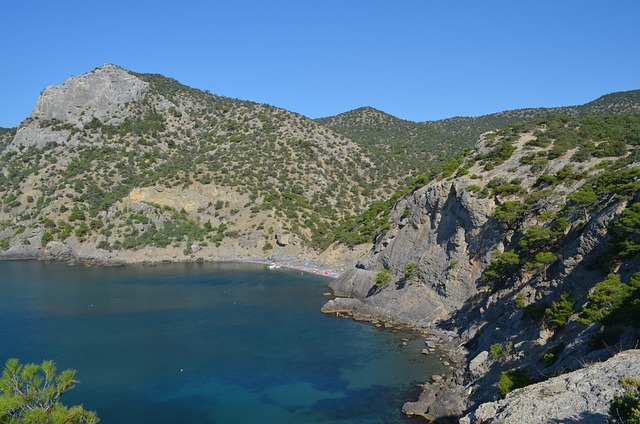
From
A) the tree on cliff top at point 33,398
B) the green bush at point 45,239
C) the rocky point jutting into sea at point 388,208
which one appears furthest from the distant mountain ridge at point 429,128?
the tree on cliff top at point 33,398

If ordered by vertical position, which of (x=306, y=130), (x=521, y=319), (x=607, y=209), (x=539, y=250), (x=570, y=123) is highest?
(x=306, y=130)

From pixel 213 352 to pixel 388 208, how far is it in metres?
40.0

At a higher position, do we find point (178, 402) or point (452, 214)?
point (452, 214)

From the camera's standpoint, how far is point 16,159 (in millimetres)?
122750

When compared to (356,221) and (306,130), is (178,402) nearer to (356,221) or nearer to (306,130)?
(356,221)

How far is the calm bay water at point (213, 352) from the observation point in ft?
102

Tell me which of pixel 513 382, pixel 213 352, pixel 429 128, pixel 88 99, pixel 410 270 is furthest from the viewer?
pixel 429 128

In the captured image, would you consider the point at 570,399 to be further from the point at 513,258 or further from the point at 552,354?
the point at 513,258

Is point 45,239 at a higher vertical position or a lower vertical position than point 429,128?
lower

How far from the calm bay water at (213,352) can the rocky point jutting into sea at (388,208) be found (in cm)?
387

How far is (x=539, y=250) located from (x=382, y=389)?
16.4m

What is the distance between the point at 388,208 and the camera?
74125 mm

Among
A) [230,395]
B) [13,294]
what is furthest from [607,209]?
[13,294]

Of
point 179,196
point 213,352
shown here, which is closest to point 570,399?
Answer: point 213,352
